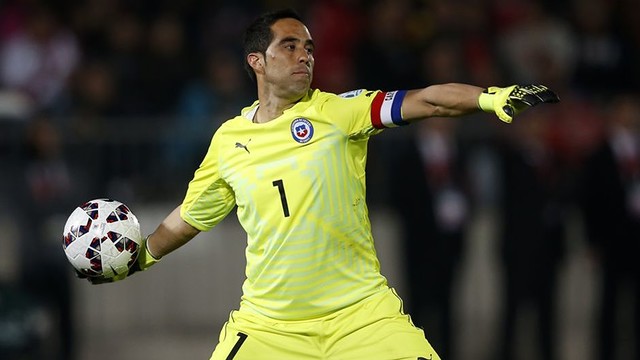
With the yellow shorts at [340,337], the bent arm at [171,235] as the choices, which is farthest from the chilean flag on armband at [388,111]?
the bent arm at [171,235]

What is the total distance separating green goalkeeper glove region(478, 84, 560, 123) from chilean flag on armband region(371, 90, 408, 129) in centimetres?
56

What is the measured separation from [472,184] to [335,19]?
262cm

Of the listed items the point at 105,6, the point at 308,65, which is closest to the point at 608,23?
the point at 105,6

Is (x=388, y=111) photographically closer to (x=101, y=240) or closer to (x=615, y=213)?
(x=101, y=240)

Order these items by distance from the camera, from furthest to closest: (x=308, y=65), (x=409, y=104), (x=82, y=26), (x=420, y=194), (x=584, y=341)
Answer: (x=82, y=26) < (x=584, y=341) < (x=420, y=194) < (x=308, y=65) < (x=409, y=104)

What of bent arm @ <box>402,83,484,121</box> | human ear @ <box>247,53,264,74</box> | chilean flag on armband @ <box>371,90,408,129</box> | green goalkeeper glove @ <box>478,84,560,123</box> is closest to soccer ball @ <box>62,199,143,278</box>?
human ear @ <box>247,53,264,74</box>

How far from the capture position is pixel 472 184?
11891mm

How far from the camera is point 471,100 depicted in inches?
241

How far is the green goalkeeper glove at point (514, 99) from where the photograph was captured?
230 inches

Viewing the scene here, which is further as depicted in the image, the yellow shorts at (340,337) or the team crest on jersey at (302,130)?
the team crest on jersey at (302,130)

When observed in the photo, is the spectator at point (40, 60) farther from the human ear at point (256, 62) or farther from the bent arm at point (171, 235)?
the human ear at point (256, 62)

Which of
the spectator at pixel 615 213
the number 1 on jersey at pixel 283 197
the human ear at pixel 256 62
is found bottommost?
the spectator at pixel 615 213

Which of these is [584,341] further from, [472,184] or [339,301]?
[339,301]

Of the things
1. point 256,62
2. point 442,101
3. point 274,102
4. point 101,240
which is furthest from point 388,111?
point 101,240
